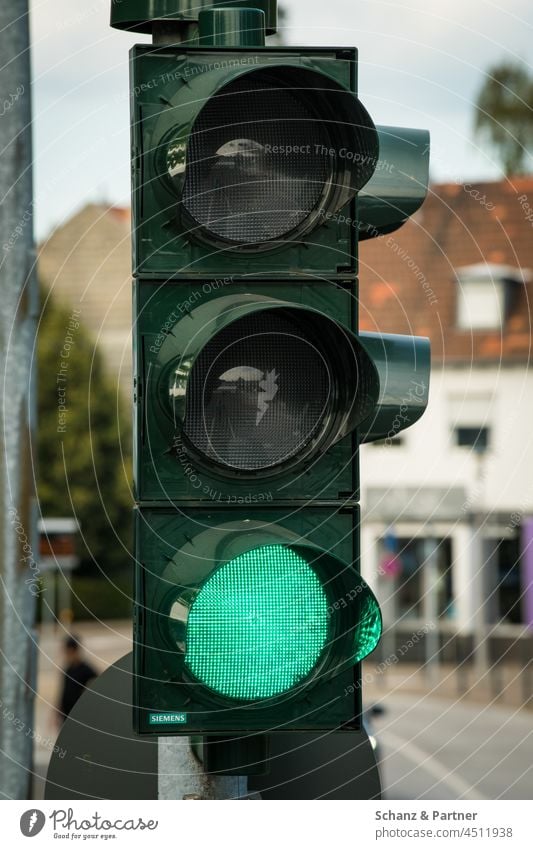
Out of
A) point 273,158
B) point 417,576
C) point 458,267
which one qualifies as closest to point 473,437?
point 417,576

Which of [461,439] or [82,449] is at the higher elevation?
[82,449]

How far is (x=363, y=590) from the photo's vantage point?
2814mm

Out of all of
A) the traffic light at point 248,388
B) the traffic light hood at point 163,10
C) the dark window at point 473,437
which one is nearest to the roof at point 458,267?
the dark window at point 473,437

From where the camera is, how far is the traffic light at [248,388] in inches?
110

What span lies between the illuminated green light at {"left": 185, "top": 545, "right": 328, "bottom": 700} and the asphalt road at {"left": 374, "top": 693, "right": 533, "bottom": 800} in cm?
1437

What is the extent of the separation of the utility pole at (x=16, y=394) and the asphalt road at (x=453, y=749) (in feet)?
33.6

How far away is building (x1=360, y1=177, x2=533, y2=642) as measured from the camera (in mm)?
37250

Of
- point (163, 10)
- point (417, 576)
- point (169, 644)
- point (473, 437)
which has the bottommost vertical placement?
point (417, 576)

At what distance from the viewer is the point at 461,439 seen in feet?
133

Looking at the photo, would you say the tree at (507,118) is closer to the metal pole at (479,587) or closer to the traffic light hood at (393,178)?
the metal pole at (479,587)

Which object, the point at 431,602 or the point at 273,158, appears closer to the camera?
the point at 273,158

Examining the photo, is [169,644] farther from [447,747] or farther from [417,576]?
[417,576]

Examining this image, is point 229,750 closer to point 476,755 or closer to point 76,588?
point 476,755

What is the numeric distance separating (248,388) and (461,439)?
37.9m
